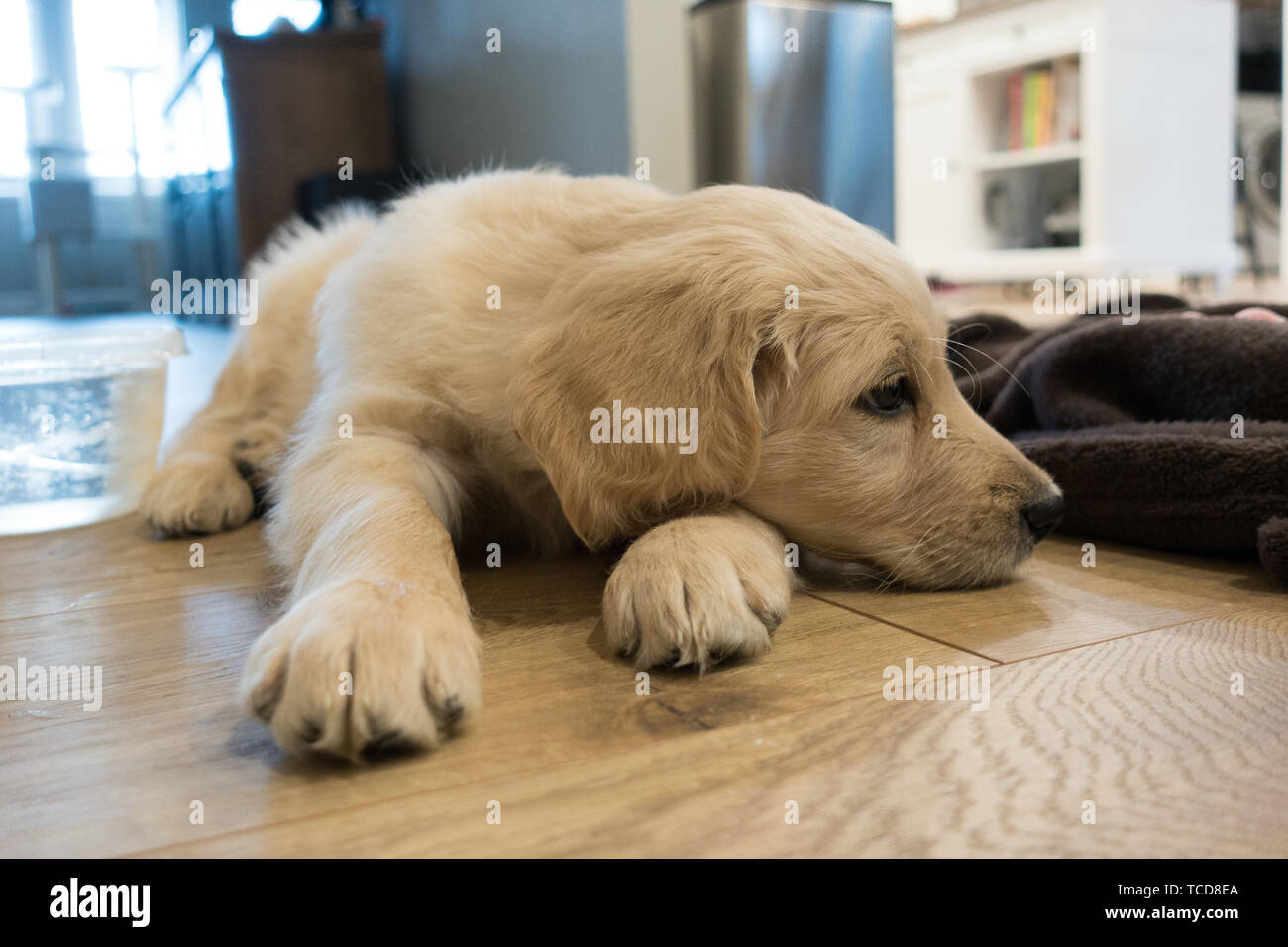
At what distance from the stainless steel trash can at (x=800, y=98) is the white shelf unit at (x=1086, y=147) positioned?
373cm

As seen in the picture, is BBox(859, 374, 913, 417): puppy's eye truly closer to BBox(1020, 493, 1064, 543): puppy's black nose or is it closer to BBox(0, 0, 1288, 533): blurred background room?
BBox(1020, 493, 1064, 543): puppy's black nose

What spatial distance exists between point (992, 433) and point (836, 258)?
382mm

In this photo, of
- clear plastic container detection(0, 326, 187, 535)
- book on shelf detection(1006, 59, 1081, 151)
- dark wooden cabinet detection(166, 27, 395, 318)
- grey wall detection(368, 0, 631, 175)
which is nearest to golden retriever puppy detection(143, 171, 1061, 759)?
clear plastic container detection(0, 326, 187, 535)

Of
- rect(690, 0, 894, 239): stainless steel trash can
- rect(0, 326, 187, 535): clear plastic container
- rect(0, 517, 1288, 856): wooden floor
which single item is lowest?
rect(0, 517, 1288, 856): wooden floor

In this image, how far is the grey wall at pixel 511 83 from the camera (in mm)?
3939

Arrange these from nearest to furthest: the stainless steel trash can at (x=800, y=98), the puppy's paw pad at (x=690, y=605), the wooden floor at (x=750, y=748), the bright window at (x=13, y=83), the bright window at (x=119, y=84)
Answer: the wooden floor at (x=750, y=748)
the puppy's paw pad at (x=690, y=605)
the stainless steel trash can at (x=800, y=98)
the bright window at (x=13, y=83)
the bright window at (x=119, y=84)

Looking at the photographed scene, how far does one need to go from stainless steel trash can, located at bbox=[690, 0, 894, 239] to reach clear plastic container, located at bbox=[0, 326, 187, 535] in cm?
214

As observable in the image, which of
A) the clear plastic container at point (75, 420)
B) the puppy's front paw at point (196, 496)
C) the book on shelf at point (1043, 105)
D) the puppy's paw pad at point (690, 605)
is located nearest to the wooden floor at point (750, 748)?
the puppy's paw pad at point (690, 605)

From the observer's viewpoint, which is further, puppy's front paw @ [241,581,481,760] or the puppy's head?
the puppy's head

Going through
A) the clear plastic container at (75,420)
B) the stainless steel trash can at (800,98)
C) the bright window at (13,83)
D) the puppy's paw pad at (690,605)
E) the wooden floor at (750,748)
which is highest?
the bright window at (13,83)

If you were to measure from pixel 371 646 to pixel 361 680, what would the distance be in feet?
0.12

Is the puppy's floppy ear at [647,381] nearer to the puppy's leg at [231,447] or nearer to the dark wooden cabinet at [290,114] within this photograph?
the puppy's leg at [231,447]

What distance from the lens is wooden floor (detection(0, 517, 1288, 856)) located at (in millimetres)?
910

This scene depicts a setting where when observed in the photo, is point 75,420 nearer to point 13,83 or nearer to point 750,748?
point 750,748
